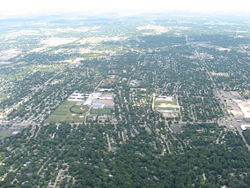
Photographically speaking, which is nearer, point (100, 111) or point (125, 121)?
point (125, 121)

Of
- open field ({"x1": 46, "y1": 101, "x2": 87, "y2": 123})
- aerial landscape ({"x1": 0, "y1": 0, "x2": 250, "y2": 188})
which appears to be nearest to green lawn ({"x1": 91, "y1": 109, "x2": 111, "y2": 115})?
aerial landscape ({"x1": 0, "y1": 0, "x2": 250, "y2": 188})

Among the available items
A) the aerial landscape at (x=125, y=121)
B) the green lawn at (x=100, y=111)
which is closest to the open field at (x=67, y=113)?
the aerial landscape at (x=125, y=121)

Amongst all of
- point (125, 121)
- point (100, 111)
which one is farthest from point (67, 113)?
point (125, 121)

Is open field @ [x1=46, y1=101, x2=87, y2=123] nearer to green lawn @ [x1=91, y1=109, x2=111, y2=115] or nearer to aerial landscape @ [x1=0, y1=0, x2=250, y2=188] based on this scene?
aerial landscape @ [x1=0, y1=0, x2=250, y2=188]

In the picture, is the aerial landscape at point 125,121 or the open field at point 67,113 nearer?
the aerial landscape at point 125,121

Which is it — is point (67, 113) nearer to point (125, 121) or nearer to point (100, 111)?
point (100, 111)

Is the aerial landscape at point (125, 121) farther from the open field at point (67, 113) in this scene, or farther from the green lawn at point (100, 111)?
the green lawn at point (100, 111)
